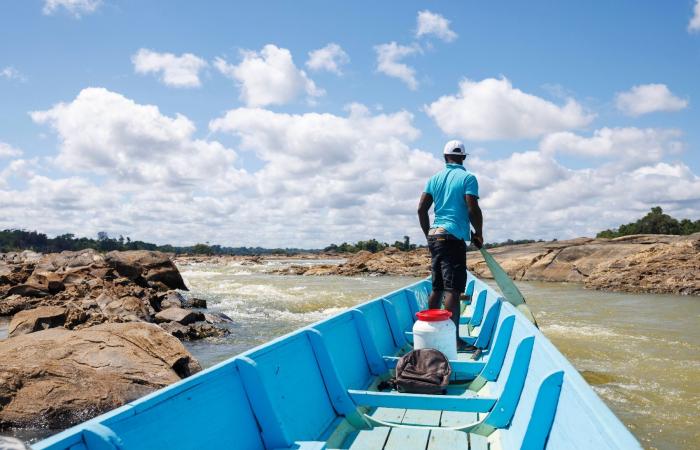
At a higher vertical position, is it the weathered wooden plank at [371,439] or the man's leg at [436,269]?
the man's leg at [436,269]

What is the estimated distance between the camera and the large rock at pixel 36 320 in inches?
379

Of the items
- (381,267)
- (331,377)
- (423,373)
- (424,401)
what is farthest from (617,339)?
(381,267)

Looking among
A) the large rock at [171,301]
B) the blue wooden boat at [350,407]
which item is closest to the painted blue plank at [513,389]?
the blue wooden boat at [350,407]

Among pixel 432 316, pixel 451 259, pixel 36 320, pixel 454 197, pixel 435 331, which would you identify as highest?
pixel 454 197

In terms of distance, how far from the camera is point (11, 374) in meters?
5.91

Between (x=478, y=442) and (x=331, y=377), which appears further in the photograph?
(x=331, y=377)

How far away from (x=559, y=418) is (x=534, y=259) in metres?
31.9

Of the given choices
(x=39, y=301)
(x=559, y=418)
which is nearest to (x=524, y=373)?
(x=559, y=418)

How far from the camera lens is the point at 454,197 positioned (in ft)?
19.2

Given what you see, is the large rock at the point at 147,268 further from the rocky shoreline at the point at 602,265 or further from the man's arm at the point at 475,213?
the rocky shoreline at the point at 602,265

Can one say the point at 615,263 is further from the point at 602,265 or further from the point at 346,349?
the point at 346,349

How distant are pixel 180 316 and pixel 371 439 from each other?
10.4m

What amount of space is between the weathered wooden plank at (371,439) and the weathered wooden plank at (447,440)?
0.30 metres

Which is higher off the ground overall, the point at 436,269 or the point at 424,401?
the point at 436,269
